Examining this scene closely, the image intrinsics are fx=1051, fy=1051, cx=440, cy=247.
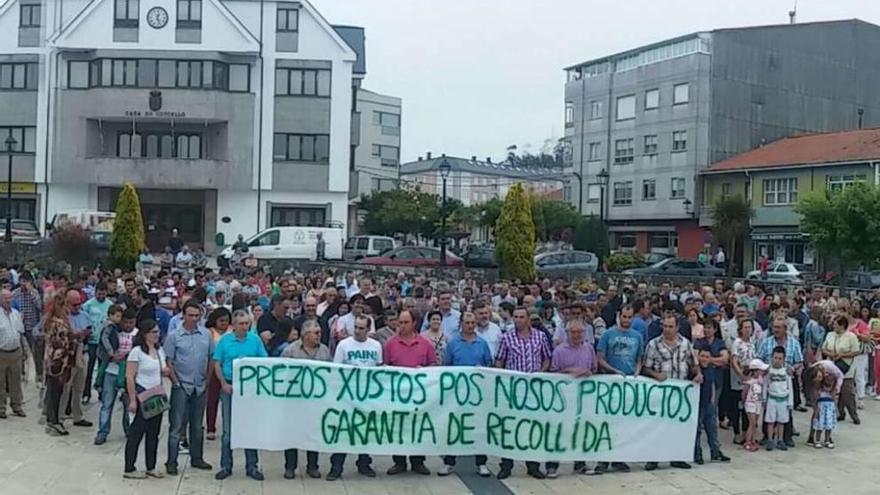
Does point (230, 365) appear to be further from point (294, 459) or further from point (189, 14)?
point (189, 14)

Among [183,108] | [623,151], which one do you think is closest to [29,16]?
[183,108]

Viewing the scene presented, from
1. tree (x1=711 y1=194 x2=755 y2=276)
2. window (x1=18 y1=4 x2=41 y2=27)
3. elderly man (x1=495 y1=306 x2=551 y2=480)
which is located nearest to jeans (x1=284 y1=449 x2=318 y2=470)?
elderly man (x1=495 y1=306 x2=551 y2=480)

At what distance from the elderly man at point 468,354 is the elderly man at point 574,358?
2.34 feet

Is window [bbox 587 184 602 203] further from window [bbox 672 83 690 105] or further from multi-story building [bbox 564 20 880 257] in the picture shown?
window [bbox 672 83 690 105]

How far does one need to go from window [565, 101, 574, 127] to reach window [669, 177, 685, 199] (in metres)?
10.6

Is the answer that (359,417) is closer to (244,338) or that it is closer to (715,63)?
(244,338)

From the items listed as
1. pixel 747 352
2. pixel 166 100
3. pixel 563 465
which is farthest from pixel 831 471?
pixel 166 100

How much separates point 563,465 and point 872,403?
8166 mm

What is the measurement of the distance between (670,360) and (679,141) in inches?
2031

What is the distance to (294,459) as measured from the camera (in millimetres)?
11023

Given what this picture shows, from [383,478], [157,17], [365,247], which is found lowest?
[383,478]

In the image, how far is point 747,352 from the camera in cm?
1341

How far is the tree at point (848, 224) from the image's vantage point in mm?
35812

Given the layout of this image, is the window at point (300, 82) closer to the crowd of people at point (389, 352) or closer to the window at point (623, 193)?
the window at point (623, 193)
